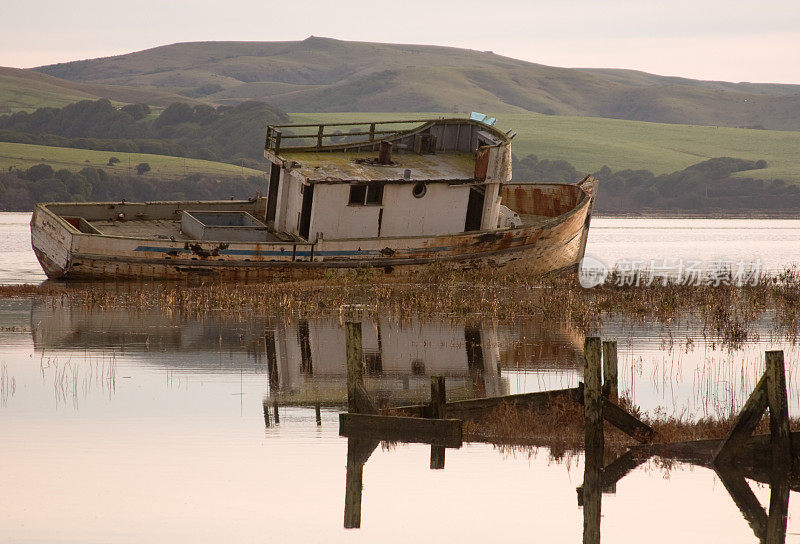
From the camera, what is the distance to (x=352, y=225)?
1102 inches

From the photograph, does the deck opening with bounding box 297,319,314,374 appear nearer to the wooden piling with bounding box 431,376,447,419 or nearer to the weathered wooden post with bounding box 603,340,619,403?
the wooden piling with bounding box 431,376,447,419

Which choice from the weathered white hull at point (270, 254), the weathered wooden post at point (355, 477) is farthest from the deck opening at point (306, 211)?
the weathered wooden post at point (355, 477)

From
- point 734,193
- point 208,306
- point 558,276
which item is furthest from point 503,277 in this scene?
point 734,193

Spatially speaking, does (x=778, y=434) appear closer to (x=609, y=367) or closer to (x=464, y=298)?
(x=609, y=367)

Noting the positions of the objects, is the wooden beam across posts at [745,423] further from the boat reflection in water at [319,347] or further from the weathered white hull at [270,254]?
the weathered white hull at [270,254]

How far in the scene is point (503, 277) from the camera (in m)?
28.3

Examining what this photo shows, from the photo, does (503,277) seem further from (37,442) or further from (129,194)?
(129,194)

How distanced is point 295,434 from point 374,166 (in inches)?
649

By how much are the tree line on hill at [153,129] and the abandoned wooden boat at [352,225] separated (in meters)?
112

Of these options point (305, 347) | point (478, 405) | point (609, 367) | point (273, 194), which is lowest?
point (305, 347)

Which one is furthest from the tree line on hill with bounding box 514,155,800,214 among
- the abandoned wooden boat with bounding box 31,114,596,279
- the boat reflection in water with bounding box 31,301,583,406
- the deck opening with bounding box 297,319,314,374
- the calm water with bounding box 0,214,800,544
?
the calm water with bounding box 0,214,800,544

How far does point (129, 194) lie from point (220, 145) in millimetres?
50168

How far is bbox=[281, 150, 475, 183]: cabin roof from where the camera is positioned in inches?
1083

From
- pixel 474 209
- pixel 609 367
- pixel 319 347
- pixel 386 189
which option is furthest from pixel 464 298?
pixel 609 367
